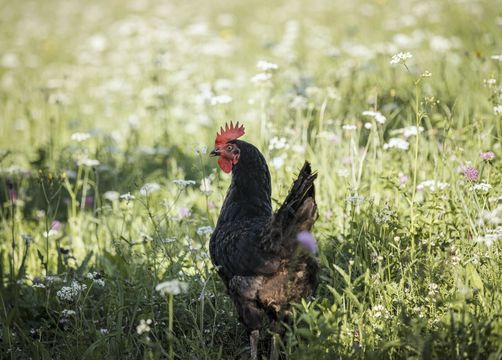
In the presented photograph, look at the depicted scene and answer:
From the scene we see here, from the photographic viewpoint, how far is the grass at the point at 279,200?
299 centimetres

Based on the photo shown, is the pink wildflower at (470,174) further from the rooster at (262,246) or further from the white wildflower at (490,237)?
the rooster at (262,246)

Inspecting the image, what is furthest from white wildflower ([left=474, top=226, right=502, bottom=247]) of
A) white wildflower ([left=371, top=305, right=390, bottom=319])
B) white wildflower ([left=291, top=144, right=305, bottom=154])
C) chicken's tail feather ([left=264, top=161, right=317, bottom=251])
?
white wildflower ([left=291, top=144, right=305, bottom=154])

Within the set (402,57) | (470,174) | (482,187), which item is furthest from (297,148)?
(482,187)

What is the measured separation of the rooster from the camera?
2734 mm

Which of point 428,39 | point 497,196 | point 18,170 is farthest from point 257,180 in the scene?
point 428,39

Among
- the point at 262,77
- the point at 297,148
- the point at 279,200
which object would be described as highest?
the point at 262,77

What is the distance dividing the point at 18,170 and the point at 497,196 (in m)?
3.29

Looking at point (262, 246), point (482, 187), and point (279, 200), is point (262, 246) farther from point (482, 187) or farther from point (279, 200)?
point (482, 187)

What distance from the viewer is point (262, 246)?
2969 mm

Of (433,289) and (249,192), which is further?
(249,192)

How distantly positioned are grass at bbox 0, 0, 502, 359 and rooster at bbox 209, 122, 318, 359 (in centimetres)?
16

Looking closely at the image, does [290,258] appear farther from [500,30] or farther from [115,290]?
[500,30]

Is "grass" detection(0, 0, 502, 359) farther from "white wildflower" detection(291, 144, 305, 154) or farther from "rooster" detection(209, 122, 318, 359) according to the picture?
"rooster" detection(209, 122, 318, 359)

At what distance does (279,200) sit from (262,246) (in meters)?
0.98
